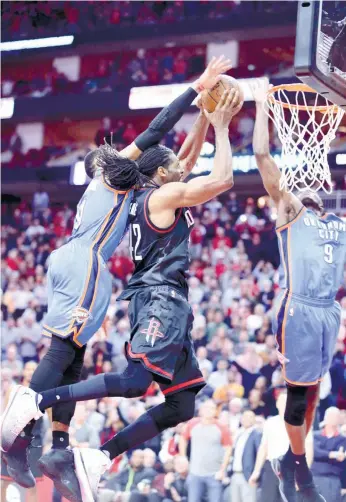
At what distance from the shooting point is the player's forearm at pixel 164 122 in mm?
5152

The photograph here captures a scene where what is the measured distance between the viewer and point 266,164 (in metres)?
5.34

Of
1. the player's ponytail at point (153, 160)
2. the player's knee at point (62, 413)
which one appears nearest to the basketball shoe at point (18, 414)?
the player's knee at point (62, 413)

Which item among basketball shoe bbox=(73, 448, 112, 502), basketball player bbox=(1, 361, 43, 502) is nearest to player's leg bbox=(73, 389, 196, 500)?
basketball shoe bbox=(73, 448, 112, 502)

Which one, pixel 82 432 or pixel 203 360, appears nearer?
pixel 82 432

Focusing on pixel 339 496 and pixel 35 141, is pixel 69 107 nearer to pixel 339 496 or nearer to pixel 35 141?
pixel 35 141

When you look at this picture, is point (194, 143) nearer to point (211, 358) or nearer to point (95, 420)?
point (95, 420)

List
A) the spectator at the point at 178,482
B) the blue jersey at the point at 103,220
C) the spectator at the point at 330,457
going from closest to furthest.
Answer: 1. the blue jersey at the point at 103,220
2. the spectator at the point at 330,457
3. the spectator at the point at 178,482

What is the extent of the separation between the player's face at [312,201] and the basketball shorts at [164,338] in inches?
59.2

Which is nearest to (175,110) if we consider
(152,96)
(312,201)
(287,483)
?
(312,201)

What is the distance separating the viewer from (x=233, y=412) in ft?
28.0

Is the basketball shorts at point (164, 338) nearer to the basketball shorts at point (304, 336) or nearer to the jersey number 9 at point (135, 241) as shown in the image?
the jersey number 9 at point (135, 241)

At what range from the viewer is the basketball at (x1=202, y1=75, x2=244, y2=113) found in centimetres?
502

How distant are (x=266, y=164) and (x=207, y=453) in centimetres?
368

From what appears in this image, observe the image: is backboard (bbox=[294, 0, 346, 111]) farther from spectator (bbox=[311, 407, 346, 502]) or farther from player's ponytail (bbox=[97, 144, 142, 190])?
spectator (bbox=[311, 407, 346, 502])
